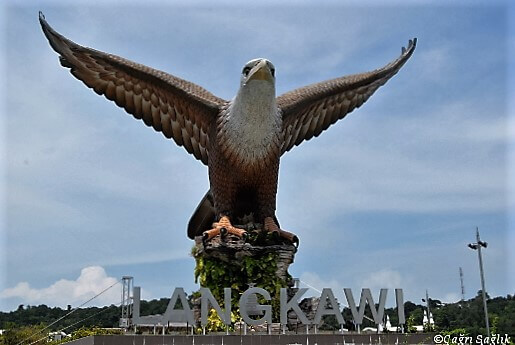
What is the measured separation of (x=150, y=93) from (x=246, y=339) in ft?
20.2

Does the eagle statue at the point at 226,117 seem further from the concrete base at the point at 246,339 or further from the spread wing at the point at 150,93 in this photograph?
the concrete base at the point at 246,339

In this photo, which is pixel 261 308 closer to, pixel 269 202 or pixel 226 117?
pixel 269 202

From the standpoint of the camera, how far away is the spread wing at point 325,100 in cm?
1401

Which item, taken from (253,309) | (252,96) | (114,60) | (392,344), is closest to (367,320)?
(392,344)

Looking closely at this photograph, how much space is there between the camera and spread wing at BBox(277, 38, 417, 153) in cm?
1401

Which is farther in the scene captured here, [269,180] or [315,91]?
[315,91]

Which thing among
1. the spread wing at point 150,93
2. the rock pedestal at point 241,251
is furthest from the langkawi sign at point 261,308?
the spread wing at point 150,93

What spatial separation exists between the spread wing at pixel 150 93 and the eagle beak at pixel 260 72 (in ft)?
4.97

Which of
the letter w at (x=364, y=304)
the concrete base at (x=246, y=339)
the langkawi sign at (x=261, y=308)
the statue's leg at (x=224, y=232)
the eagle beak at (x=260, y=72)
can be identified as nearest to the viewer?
the concrete base at (x=246, y=339)

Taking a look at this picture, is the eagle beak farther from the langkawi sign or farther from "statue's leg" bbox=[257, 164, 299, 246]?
the langkawi sign

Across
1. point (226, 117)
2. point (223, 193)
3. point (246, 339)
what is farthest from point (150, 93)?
point (246, 339)

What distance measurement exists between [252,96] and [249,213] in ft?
8.89

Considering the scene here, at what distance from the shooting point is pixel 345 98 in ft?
49.9

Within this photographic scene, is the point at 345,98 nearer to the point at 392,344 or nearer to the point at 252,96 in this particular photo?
the point at 252,96
